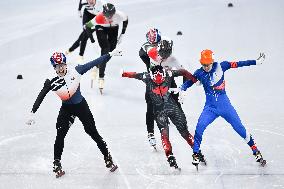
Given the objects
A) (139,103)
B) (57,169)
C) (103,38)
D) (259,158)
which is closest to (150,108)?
(57,169)

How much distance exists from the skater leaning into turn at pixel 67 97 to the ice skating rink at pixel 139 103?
1.16ft

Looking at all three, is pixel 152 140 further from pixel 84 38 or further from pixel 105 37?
pixel 84 38

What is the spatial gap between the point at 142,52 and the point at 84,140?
1.83 meters

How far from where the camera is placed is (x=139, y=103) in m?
9.83

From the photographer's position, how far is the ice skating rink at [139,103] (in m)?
7.03

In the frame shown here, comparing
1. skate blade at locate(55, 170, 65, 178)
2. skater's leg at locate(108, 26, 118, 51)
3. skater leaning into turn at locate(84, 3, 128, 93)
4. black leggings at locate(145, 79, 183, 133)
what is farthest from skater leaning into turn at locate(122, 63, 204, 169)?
skater's leg at locate(108, 26, 118, 51)

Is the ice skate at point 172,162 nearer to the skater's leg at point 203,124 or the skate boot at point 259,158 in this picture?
the skater's leg at point 203,124

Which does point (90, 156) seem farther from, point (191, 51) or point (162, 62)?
point (191, 51)

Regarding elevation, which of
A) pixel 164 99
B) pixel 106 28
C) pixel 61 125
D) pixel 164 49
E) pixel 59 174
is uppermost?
pixel 164 49

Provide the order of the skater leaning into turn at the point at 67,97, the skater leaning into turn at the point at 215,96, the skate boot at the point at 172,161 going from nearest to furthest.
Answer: the skater leaning into turn at the point at 67,97, the skater leaning into turn at the point at 215,96, the skate boot at the point at 172,161

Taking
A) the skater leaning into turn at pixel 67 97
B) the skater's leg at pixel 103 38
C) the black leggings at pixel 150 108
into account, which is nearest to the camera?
the skater leaning into turn at pixel 67 97

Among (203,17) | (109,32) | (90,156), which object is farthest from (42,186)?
(203,17)

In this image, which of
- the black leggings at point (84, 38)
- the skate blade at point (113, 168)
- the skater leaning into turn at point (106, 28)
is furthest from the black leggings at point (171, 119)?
the black leggings at point (84, 38)

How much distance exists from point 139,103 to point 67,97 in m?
3.21
